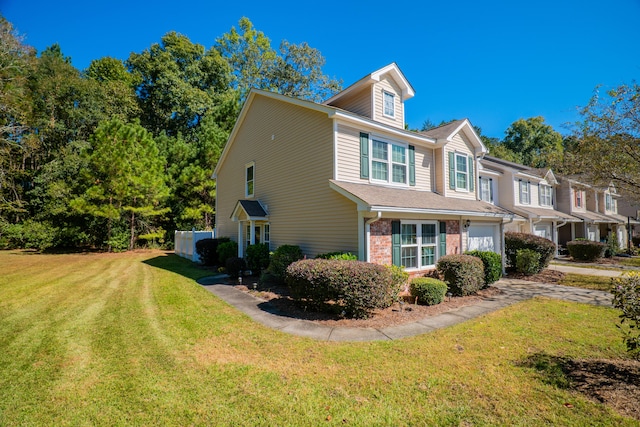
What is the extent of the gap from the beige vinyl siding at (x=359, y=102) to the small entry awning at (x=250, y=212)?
637 centimetres

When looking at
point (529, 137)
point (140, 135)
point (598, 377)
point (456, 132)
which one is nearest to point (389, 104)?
point (456, 132)

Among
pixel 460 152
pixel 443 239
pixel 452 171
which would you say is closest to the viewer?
pixel 443 239

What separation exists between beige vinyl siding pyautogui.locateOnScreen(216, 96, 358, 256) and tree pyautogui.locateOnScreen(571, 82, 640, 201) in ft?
38.0

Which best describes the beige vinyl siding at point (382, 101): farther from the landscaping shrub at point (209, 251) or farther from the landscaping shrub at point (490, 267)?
the landscaping shrub at point (209, 251)

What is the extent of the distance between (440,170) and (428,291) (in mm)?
6648

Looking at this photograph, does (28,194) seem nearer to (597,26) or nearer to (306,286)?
(306,286)

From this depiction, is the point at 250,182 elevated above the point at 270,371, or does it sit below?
above

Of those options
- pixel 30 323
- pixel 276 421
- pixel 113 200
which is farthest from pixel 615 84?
pixel 113 200

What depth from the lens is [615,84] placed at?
1148 centimetres

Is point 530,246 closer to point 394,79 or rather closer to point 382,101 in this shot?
point 382,101

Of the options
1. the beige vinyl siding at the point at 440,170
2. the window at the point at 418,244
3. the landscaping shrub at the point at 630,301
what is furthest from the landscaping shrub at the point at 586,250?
the landscaping shrub at the point at 630,301

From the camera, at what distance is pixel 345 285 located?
22.5 ft

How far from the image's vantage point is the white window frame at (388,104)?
1236cm

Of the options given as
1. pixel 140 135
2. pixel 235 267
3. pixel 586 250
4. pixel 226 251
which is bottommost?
pixel 235 267
